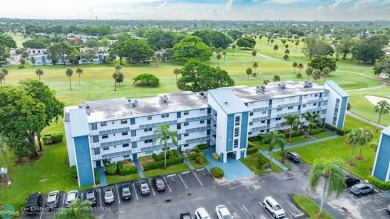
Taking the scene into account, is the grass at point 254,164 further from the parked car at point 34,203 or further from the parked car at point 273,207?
the parked car at point 34,203

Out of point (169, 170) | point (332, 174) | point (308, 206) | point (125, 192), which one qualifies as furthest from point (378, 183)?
point (125, 192)

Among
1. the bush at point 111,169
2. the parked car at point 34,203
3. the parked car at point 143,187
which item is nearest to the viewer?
the parked car at point 34,203

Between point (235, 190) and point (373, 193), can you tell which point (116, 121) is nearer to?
point (235, 190)

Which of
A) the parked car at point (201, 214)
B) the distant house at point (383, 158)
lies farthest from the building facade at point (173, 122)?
the distant house at point (383, 158)

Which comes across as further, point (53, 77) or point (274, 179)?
point (53, 77)

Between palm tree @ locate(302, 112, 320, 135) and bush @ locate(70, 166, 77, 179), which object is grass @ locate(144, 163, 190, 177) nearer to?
bush @ locate(70, 166, 77, 179)

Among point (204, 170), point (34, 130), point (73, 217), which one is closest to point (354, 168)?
point (204, 170)

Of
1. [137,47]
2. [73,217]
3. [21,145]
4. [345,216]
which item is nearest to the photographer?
[73,217]
